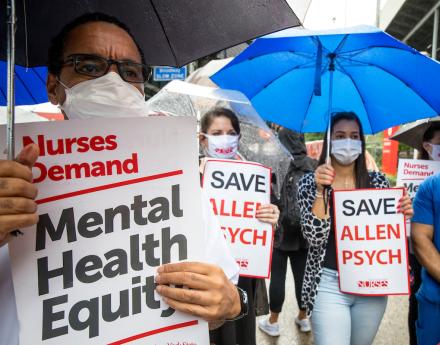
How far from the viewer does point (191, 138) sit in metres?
1.13

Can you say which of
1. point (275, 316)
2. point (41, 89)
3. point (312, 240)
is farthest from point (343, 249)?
point (41, 89)

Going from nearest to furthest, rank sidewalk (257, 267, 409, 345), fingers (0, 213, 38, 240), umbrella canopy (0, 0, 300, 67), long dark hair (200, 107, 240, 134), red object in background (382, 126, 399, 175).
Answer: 1. fingers (0, 213, 38, 240)
2. umbrella canopy (0, 0, 300, 67)
3. long dark hair (200, 107, 240, 134)
4. sidewalk (257, 267, 409, 345)
5. red object in background (382, 126, 399, 175)

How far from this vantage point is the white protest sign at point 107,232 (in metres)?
0.97

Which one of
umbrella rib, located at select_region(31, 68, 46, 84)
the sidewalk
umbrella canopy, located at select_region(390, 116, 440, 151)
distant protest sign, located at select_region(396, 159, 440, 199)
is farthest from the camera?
umbrella canopy, located at select_region(390, 116, 440, 151)

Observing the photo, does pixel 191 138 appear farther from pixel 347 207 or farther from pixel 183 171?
pixel 347 207

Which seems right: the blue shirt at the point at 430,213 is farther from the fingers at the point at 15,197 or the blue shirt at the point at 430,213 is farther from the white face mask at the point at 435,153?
the fingers at the point at 15,197

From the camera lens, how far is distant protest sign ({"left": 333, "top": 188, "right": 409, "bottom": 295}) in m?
2.43

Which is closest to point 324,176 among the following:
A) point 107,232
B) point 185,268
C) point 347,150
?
point 347,150

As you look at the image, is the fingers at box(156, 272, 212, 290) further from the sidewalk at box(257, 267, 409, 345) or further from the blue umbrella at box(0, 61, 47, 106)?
the sidewalk at box(257, 267, 409, 345)

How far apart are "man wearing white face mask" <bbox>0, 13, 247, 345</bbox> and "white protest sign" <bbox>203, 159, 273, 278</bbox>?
1.13 metres

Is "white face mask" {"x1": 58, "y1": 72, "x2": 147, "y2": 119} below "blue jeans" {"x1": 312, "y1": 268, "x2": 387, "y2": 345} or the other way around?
the other way around

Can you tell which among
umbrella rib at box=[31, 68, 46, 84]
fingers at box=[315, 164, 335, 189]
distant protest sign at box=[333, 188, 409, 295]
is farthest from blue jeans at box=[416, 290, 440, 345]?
umbrella rib at box=[31, 68, 46, 84]

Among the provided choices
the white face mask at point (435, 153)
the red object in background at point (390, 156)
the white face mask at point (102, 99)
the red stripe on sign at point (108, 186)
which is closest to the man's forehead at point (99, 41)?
the white face mask at point (102, 99)

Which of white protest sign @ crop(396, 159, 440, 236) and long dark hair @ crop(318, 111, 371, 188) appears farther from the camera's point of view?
white protest sign @ crop(396, 159, 440, 236)
